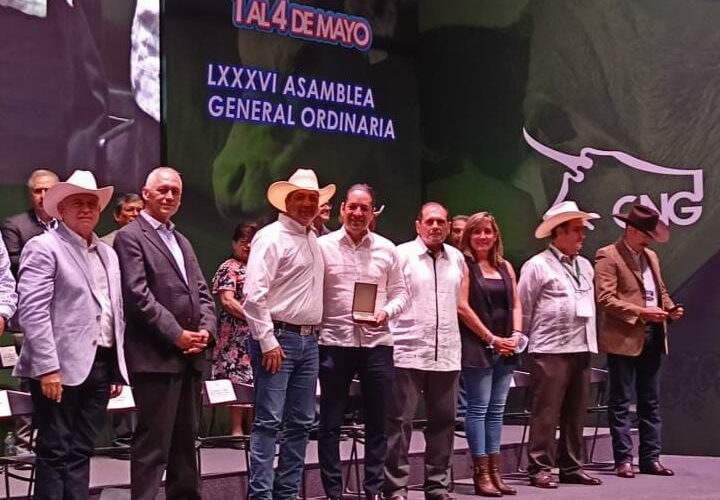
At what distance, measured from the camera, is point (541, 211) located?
10250 millimetres

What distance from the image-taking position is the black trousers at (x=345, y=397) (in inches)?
245

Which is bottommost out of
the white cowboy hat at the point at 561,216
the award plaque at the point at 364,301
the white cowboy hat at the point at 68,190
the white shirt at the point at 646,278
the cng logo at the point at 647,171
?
the award plaque at the point at 364,301

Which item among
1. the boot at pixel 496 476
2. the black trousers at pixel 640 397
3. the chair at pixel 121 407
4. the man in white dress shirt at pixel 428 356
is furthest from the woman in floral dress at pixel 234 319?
the black trousers at pixel 640 397

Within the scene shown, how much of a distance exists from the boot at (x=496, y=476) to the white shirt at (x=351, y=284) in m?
1.29

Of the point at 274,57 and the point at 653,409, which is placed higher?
the point at 274,57

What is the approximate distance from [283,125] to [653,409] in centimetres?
357

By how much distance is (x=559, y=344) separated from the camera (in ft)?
24.4

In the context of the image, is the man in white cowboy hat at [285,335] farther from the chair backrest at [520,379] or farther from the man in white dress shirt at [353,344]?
the chair backrest at [520,379]

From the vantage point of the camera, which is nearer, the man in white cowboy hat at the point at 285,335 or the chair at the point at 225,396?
the man in white cowboy hat at the point at 285,335

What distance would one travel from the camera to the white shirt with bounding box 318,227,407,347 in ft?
20.3

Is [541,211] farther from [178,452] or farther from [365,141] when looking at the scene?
[178,452]

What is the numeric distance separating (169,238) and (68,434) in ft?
3.35

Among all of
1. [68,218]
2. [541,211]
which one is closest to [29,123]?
[68,218]

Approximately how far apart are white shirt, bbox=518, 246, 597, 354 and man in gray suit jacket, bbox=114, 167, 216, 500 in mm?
2441
